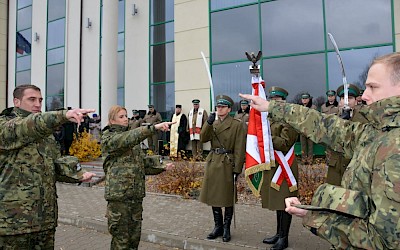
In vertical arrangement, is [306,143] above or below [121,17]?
below

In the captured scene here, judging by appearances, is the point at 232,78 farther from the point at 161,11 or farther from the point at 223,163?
the point at 223,163

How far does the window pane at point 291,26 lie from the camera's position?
11.1 meters

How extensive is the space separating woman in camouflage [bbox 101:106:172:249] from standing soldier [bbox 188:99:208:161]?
24.3 feet

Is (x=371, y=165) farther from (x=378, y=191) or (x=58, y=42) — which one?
(x=58, y=42)

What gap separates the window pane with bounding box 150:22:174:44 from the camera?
14.3m

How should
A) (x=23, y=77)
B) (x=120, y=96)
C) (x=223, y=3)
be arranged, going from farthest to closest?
(x=23, y=77), (x=120, y=96), (x=223, y=3)

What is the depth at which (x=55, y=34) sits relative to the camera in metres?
18.6

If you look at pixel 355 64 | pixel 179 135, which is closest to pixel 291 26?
pixel 355 64

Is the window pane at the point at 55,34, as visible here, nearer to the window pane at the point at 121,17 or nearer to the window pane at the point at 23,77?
the window pane at the point at 23,77

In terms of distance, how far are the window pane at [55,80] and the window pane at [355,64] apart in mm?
13674

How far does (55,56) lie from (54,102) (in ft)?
8.27

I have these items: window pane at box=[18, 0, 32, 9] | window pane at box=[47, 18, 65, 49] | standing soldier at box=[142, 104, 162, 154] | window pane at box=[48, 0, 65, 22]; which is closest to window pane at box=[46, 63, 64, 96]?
window pane at box=[47, 18, 65, 49]

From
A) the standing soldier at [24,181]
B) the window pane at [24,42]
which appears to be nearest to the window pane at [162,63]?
the window pane at [24,42]

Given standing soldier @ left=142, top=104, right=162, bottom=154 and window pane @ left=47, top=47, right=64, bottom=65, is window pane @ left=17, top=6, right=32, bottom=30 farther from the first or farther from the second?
standing soldier @ left=142, top=104, right=162, bottom=154
